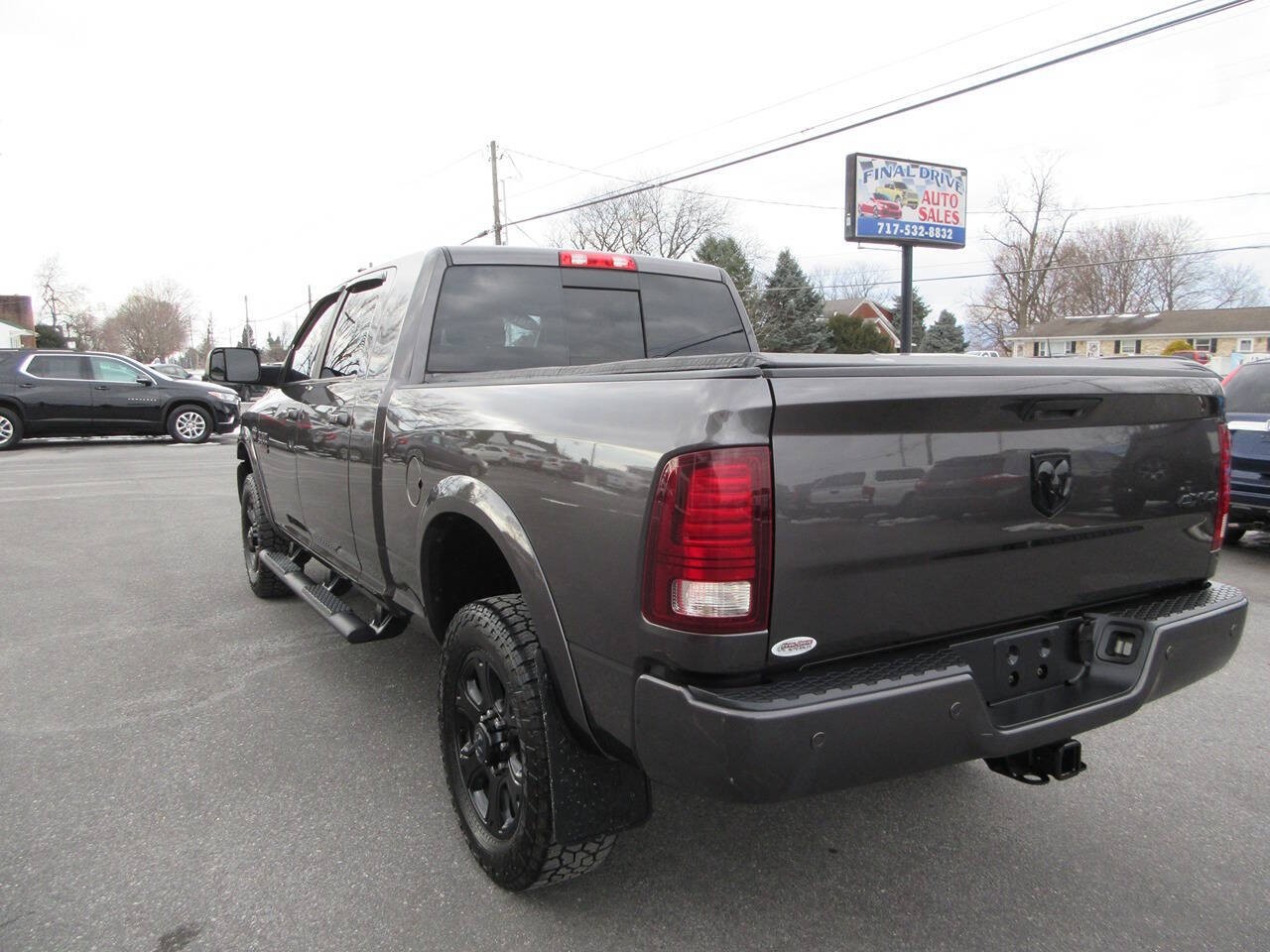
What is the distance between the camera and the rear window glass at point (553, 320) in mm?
3447

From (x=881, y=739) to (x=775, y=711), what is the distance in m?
0.27

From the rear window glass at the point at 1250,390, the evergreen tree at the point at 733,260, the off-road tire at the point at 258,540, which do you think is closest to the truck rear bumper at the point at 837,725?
the off-road tire at the point at 258,540

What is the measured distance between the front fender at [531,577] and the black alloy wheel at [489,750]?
20 centimetres

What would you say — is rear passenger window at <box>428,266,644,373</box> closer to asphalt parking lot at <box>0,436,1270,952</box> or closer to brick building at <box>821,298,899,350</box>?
asphalt parking lot at <box>0,436,1270,952</box>

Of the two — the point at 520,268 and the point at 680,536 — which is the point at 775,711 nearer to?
the point at 680,536

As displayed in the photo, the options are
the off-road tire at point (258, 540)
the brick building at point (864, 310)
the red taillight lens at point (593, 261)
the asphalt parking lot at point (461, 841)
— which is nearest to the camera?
the asphalt parking lot at point (461, 841)

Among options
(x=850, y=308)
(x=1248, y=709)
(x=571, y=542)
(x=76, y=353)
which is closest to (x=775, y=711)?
(x=571, y=542)

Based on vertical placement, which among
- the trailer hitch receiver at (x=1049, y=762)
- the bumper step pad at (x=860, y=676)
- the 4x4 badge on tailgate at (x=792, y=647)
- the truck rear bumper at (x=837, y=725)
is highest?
the 4x4 badge on tailgate at (x=792, y=647)

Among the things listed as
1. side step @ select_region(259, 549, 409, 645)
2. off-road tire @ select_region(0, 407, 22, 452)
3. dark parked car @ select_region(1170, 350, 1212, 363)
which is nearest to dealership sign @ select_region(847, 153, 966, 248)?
dark parked car @ select_region(1170, 350, 1212, 363)

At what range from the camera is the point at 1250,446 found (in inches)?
261

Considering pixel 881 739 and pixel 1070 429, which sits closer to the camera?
pixel 881 739

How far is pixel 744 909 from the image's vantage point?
2422 mm

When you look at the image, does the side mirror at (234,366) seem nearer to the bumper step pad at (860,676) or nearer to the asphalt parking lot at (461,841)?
Answer: the asphalt parking lot at (461,841)

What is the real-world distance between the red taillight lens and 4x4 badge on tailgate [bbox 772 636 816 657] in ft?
7.54
